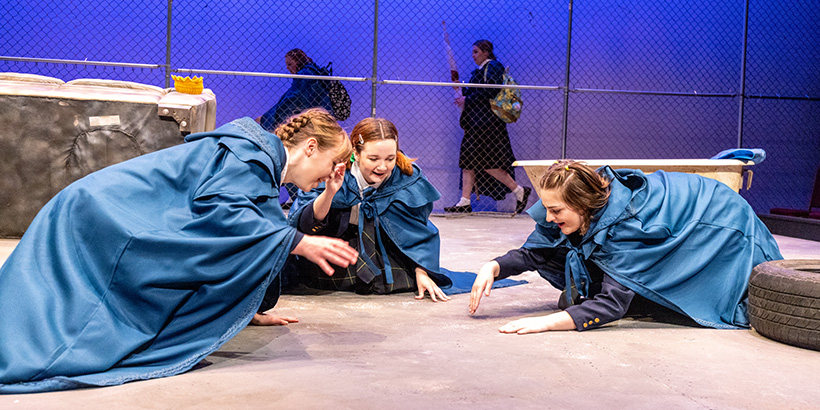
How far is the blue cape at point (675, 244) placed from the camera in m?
2.80

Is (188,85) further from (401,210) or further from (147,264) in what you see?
(147,264)

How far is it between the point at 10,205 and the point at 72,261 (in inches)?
115

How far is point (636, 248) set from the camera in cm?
281

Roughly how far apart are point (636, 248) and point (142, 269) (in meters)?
1.80

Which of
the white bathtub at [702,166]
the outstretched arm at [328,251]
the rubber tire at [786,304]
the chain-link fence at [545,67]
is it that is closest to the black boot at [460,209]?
the chain-link fence at [545,67]

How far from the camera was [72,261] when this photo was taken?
6.78ft

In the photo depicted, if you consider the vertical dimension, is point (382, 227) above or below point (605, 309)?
above

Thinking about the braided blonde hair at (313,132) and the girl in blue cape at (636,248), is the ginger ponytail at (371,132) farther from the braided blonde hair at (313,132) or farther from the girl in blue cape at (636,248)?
the girl in blue cape at (636,248)

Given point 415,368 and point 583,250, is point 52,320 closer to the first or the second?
point 415,368

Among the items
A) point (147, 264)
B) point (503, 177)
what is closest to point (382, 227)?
point (147, 264)

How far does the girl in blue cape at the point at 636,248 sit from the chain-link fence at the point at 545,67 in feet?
17.0

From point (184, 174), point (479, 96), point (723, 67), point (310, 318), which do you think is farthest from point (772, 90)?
point (184, 174)

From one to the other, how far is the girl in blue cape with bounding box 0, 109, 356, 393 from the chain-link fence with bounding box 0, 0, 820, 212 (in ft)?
19.9

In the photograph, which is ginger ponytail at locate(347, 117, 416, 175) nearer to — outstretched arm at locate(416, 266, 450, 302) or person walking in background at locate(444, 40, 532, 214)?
outstretched arm at locate(416, 266, 450, 302)
